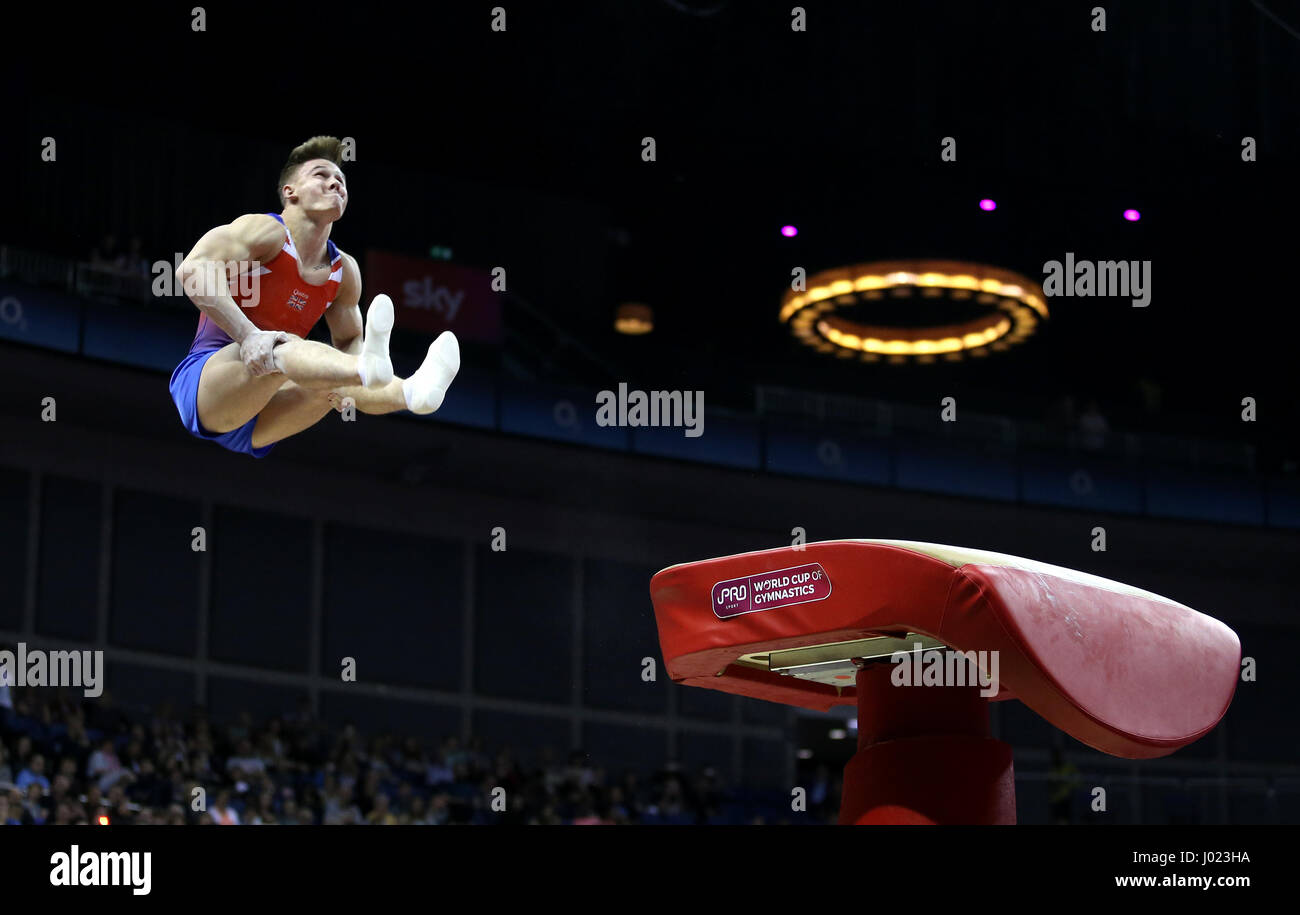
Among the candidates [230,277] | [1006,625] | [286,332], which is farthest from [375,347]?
[1006,625]

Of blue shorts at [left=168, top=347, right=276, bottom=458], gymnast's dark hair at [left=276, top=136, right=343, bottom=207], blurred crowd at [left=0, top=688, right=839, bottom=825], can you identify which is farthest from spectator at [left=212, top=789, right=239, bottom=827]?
gymnast's dark hair at [left=276, top=136, right=343, bottom=207]

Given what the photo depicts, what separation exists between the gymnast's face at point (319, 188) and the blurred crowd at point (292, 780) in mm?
4178

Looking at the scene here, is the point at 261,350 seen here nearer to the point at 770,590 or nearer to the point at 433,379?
the point at 433,379

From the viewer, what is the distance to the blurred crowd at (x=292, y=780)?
9.84 metres

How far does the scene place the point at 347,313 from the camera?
5473 millimetres

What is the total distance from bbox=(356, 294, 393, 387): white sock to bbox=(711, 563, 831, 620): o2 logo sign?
1.31 meters

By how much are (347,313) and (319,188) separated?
493 millimetres

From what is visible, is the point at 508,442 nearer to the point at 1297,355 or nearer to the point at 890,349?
the point at 890,349

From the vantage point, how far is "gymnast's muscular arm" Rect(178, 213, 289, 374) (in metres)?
4.79

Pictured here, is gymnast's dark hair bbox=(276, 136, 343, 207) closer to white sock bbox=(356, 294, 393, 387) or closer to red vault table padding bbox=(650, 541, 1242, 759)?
white sock bbox=(356, 294, 393, 387)

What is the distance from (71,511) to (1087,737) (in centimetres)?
1266

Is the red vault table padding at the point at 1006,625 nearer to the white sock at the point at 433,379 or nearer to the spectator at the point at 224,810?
the white sock at the point at 433,379

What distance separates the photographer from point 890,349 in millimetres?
18531
